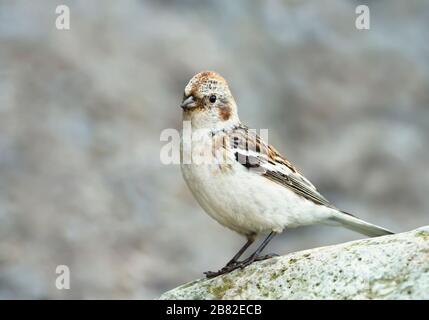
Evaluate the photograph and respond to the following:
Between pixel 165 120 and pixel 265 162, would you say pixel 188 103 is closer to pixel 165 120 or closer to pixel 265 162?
pixel 265 162

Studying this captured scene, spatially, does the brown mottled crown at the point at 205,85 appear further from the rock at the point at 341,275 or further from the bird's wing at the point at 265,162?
the rock at the point at 341,275

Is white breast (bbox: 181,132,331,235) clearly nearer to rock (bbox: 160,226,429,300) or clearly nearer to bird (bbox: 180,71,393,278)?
bird (bbox: 180,71,393,278)

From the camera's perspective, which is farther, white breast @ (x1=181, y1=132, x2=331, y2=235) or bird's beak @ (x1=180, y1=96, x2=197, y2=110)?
bird's beak @ (x1=180, y1=96, x2=197, y2=110)

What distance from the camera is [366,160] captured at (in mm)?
9828

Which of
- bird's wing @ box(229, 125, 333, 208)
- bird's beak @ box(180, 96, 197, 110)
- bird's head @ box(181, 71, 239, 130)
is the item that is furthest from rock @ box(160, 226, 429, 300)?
bird's beak @ box(180, 96, 197, 110)

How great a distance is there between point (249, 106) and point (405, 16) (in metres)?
2.34

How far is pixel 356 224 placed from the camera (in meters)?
5.68

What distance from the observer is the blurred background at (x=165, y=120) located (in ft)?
28.1

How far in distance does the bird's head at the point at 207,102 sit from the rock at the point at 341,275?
0.93 meters

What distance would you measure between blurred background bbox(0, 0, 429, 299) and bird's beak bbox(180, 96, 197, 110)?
3.27 meters

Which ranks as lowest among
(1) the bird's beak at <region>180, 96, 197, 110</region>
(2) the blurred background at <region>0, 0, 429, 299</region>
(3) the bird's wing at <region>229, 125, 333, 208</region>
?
(3) the bird's wing at <region>229, 125, 333, 208</region>

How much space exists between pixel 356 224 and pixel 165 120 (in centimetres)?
425

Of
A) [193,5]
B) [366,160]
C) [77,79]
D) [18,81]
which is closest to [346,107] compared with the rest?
[366,160]

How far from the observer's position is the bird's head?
545 cm
